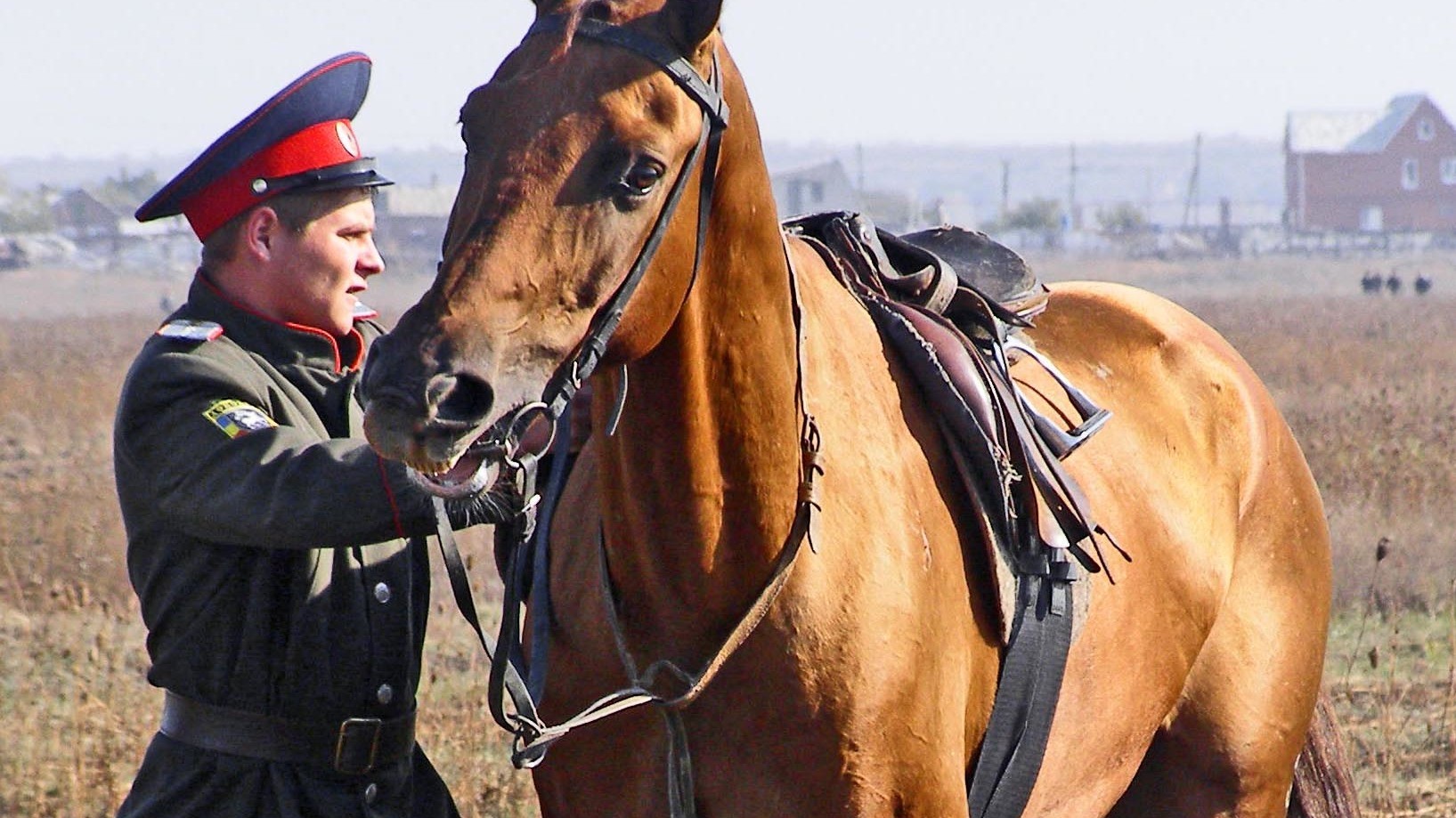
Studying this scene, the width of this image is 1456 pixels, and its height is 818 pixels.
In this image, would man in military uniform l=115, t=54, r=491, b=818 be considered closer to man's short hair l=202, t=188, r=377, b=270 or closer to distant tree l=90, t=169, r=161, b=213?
man's short hair l=202, t=188, r=377, b=270

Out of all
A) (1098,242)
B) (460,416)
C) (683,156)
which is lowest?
(1098,242)

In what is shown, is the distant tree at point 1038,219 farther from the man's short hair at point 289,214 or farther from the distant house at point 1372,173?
the man's short hair at point 289,214

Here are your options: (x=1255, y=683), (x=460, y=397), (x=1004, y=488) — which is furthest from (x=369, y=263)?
(x=1255, y=683)

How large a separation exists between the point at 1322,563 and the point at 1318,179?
331 ft

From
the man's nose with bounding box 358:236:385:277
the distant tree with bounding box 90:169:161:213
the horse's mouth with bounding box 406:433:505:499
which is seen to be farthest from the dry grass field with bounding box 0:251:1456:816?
the distant tree with bounding box 90:169:161:213

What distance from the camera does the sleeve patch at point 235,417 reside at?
2.79m

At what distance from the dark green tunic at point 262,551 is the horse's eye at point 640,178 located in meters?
0.65

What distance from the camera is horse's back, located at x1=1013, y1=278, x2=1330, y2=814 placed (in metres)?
3.74

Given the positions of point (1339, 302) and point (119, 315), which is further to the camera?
point (119, 315)

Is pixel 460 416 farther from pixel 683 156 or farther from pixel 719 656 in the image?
pixel 719 656

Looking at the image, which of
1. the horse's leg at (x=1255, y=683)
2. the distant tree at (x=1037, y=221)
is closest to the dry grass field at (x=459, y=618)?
the horse's leg at (x=1255, y=683)

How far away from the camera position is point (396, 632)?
308 cm

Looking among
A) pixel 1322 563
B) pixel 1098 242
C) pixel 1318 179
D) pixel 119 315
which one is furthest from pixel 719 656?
pixel 1318 179

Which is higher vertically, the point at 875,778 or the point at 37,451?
the point at 875,778
